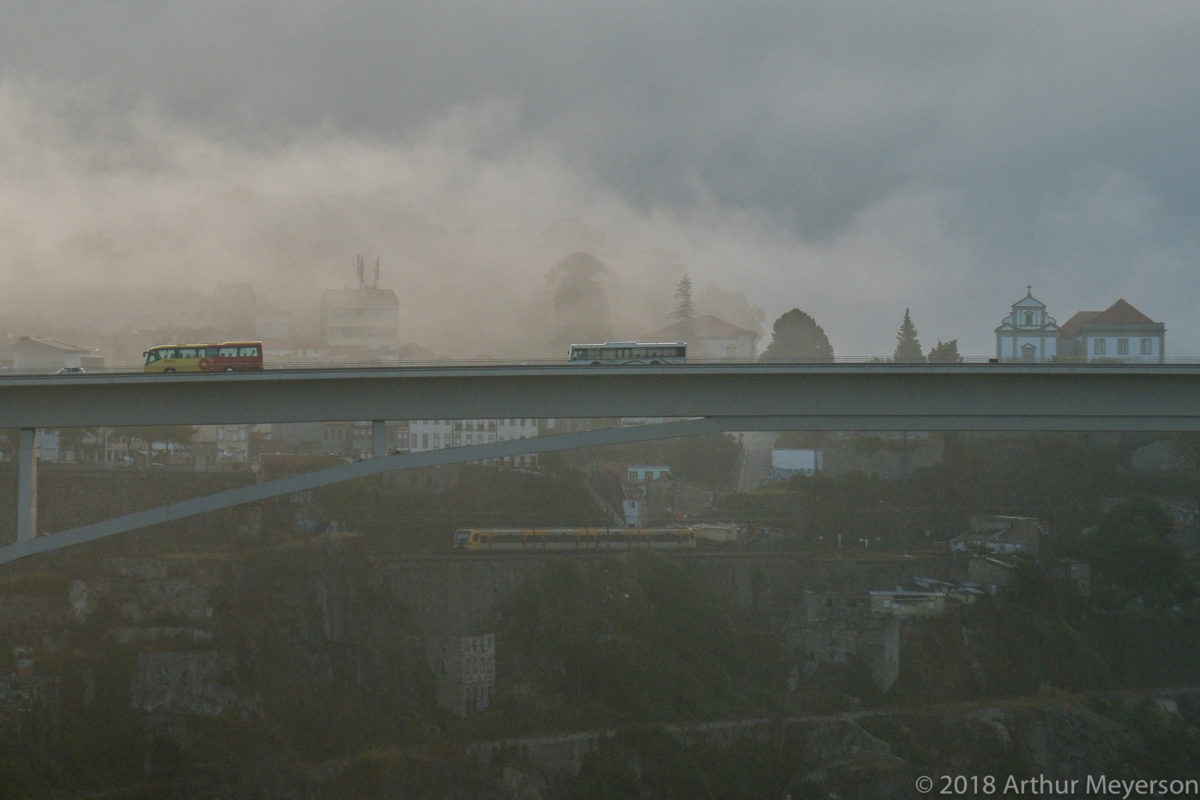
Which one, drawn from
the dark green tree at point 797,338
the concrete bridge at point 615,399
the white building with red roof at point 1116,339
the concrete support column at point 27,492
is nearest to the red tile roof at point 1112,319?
the white building with red roof at point 1116,339

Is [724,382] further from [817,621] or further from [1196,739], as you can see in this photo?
[1196,739]

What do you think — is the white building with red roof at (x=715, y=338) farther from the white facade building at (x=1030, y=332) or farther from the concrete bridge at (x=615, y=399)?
the concrete bridge at (x=615, y=399)

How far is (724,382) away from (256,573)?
1392 cm

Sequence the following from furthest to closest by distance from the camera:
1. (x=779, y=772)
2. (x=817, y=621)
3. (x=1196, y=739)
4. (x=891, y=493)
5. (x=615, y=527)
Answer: (x=891, y=493) < (x=615, y=527) < (x=817, y=621) < (x=1196, y=739) < (x=779, y=772)

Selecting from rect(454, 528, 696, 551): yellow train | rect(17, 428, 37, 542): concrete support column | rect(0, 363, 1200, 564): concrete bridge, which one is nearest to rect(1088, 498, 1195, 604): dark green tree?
rect(454, 528, 696, 551): yellow train

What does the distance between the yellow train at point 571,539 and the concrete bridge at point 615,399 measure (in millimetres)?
13096

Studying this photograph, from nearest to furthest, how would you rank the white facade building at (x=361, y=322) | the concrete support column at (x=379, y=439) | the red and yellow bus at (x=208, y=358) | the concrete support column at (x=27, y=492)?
Answer: the concrete support column at (x=27, y=492)
the concrete support column at (x=379, y=439)
the red and yellow bus at (x=208, y=358)
the white facade building at (x=361, y=322)

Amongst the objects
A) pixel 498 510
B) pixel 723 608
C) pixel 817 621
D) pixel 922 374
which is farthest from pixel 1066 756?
pixel 498 510

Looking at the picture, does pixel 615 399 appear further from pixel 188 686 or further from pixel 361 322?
pixel 361 322

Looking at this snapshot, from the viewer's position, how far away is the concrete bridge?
1777 cm

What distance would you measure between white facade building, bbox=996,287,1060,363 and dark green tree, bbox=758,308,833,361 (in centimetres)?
977

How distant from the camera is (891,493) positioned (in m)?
39.9

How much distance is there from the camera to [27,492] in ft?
55.4

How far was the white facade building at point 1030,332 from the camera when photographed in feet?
148
